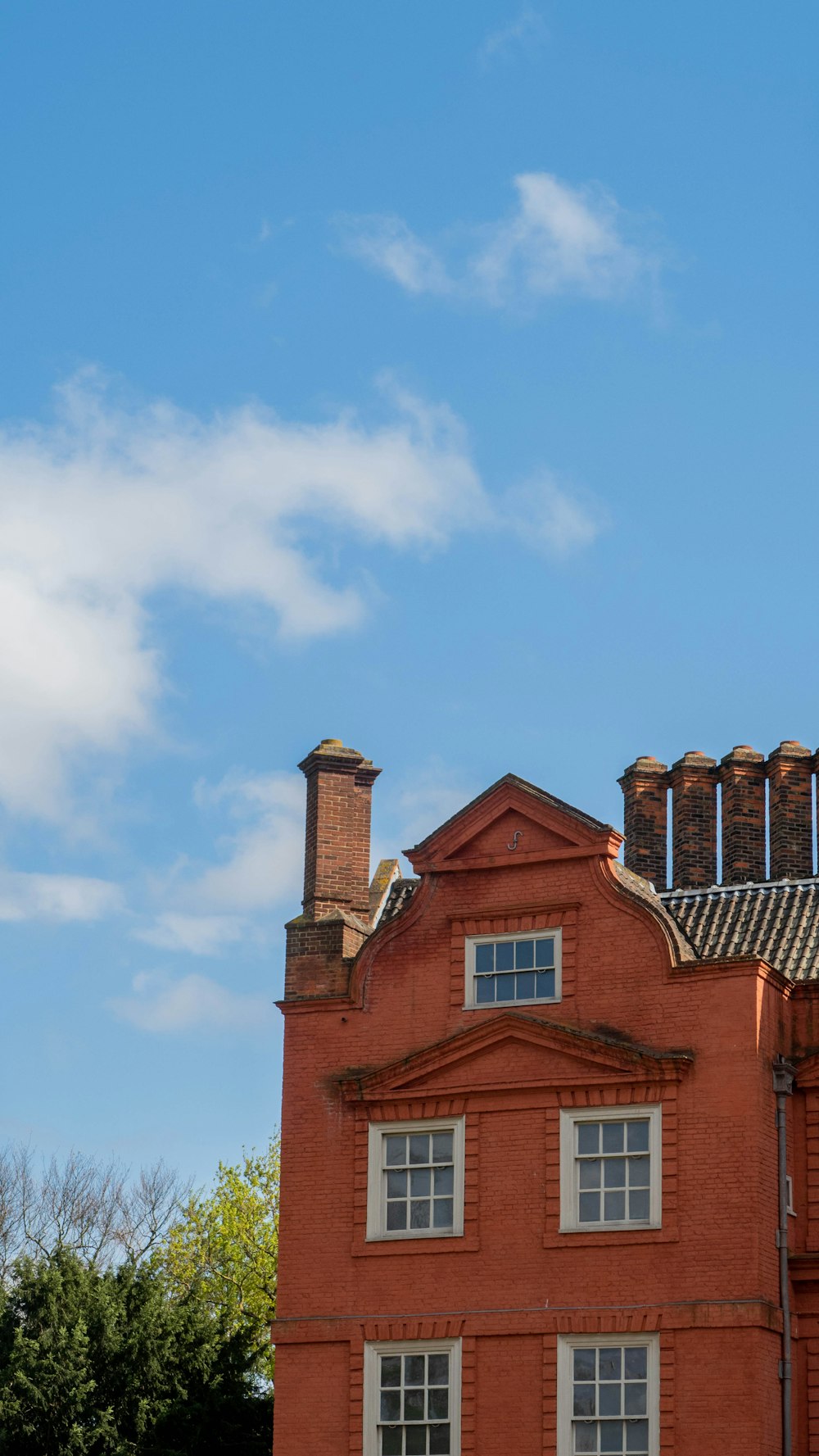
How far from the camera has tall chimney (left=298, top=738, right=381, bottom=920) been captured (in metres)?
34.0

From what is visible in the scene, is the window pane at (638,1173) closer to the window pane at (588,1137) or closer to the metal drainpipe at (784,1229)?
the window pane at (588,1137)

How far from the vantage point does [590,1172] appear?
30.1m

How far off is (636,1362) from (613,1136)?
129 inches

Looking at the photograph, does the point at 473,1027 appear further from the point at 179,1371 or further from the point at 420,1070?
the point at 179,1371

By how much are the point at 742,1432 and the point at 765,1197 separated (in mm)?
3331

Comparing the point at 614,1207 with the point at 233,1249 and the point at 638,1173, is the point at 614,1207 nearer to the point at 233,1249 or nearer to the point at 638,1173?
the point at 638,1173

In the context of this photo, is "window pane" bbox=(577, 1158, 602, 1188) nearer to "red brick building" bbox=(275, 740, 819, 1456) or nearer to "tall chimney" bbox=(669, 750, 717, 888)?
"red brick building" bbox=(275, 740, 819, 1456)

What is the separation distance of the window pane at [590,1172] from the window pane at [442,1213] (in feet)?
7.11

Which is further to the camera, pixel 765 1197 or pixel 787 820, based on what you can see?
pixel 787 820

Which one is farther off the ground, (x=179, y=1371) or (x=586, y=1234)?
(x=586, y=1234)

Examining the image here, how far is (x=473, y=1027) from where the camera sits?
31125 mm

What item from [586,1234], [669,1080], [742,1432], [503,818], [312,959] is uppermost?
[503,818]

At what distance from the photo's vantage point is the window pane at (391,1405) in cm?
3011

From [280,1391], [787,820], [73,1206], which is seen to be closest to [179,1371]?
[280,1391]
